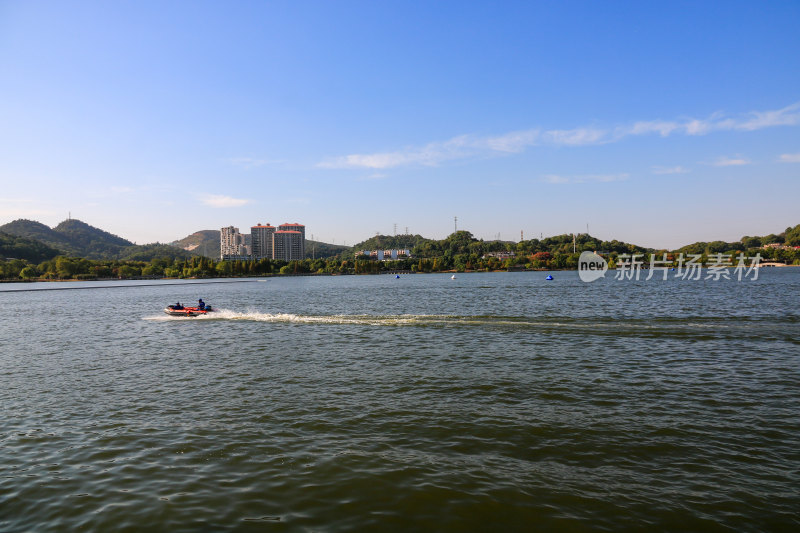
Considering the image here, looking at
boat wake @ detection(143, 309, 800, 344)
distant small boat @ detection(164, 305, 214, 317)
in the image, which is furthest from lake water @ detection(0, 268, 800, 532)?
distant small boat @ detection(164, 305, 214, 317)

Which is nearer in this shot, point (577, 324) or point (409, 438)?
point (409, 438)

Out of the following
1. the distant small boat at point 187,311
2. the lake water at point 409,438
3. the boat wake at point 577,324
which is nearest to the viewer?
the lake water at point 409,438

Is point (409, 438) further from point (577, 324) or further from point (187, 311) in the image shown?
point (187, 311)

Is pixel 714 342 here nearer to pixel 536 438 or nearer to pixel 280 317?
pixel 536 438

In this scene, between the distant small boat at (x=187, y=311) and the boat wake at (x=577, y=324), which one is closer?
the boat wake at (x=577, y=324)

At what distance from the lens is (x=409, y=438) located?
1554 centimetres

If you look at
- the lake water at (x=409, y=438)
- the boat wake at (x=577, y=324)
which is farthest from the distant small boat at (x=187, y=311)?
the lake water at (x=409, y=438)

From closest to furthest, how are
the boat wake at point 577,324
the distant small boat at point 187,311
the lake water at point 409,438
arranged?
the lake water at point 409,438
the boat wake at point 577,324
the distant small boat at point 187,311

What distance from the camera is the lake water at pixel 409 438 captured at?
1095cm

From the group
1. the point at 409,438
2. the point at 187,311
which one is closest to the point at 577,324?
the point at 409,438

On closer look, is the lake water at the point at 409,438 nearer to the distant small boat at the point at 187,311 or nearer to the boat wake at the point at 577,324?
the boat wake at the point at 577,324

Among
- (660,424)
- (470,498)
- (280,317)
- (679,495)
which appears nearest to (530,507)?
(470,498)

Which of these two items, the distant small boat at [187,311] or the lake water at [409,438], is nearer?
the lake water at [409,438]

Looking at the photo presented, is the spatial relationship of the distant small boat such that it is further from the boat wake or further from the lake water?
the lake water
